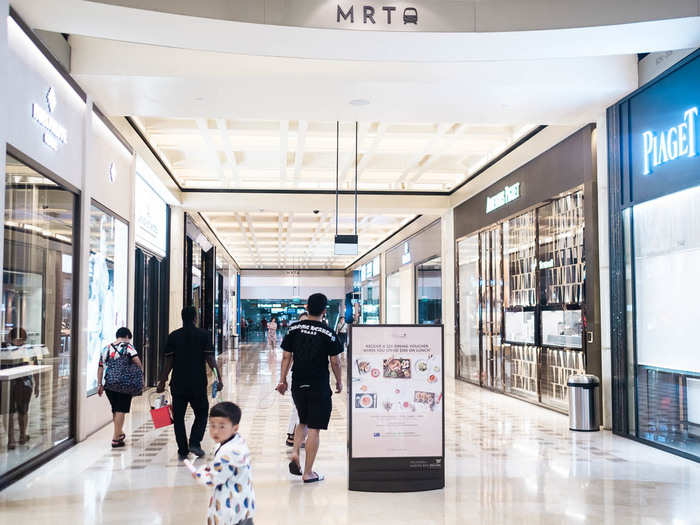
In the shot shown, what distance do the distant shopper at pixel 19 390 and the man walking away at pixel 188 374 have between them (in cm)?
111

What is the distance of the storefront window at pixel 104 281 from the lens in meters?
7.87

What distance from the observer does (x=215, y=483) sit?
3008 mm

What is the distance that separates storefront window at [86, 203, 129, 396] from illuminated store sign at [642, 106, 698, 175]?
5.93 metres

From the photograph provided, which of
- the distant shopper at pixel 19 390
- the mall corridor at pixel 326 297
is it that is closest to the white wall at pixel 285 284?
the mall corridor at pixel 326 297

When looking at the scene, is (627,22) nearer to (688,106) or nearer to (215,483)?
(688,106)

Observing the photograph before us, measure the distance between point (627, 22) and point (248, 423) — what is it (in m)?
5.83

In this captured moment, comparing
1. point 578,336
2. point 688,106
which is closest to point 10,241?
point 688,106

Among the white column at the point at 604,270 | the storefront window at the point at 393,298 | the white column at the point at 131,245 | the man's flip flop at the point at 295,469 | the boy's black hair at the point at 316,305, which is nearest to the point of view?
the boy's black hair at the point at 316,305

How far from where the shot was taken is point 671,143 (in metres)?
6.59

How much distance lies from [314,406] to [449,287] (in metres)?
10.2

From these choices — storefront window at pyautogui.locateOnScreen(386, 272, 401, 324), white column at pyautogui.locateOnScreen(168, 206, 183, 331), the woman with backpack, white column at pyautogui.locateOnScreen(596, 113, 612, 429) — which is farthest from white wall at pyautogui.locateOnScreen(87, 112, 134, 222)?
storefront window at pyautogui.locateOnScreen(386, 272, 401, 324)

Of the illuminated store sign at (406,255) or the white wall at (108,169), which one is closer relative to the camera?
the white wall at (108,169)

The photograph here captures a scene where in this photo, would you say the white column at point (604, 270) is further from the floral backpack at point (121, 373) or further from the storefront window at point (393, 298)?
the storefront window at point (393, 298)

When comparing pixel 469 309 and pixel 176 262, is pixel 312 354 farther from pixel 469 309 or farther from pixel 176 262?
pixel 176 262
